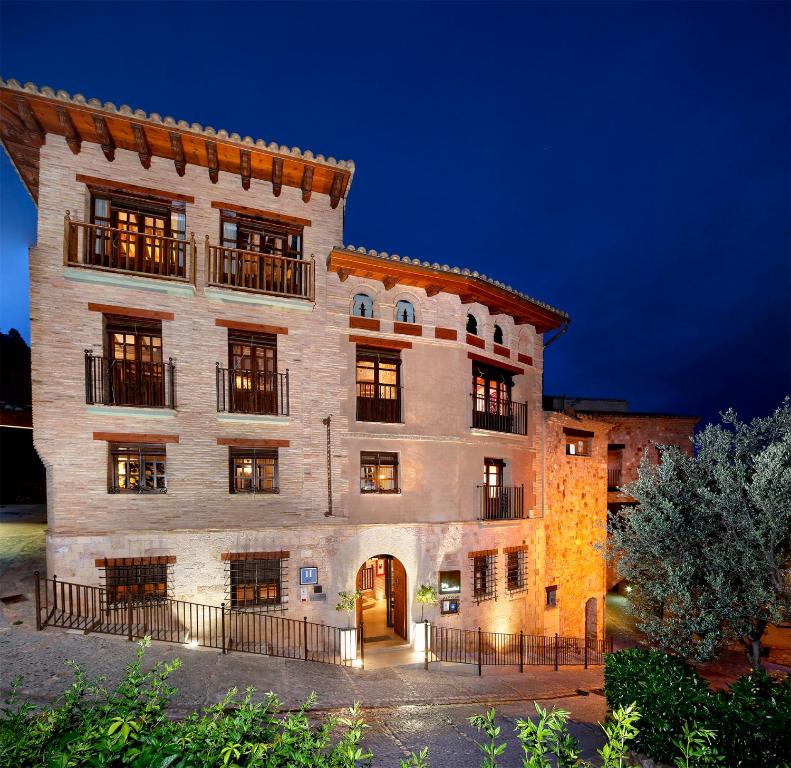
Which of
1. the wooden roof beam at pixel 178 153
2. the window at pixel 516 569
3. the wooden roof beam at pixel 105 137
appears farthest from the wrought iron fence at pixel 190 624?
the wooden roof beam at pixel 178 153

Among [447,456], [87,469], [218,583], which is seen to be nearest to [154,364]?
[87,469]

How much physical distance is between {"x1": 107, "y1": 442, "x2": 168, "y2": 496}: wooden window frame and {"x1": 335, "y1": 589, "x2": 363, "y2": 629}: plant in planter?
620cm

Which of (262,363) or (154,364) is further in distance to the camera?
(262,363)

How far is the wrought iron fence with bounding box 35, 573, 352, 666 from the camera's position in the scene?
1156 centimetres

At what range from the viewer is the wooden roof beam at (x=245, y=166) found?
13531 millimetres

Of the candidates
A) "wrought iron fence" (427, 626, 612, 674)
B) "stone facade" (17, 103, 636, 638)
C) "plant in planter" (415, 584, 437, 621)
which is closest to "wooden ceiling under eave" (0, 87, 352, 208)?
"stone facade" (17, 103, 636, 638)

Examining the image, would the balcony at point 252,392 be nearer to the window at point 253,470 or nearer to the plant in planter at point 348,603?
the window at point 253,470

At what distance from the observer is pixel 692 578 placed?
1005 centimetres

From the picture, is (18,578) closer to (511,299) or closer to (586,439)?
(511,299)

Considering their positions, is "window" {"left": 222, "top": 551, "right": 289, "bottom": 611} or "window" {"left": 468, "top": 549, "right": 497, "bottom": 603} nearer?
"window" {"left": 222, "top": 551, "right": 289, "bottom": 611}

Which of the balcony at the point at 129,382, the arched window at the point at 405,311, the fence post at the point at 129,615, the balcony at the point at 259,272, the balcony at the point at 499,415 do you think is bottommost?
the fence post at the point at 129,615

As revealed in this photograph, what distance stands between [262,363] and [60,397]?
542 centimetres

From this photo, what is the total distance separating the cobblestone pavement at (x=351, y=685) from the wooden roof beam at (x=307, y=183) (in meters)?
13.5

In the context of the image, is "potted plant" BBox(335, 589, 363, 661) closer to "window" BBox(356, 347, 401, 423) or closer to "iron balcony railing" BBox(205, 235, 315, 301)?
"window" BBox(356, 347, 401, 423)
